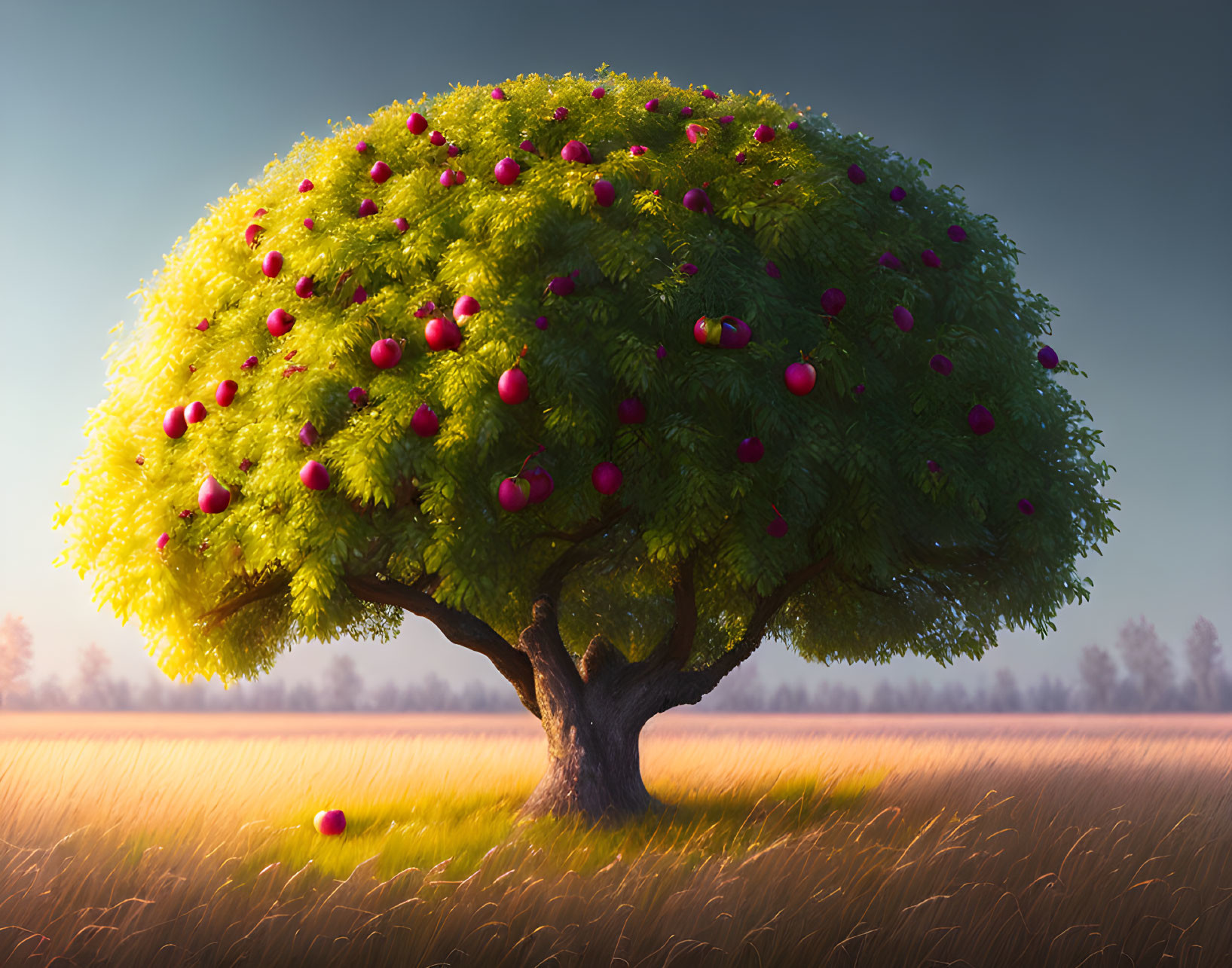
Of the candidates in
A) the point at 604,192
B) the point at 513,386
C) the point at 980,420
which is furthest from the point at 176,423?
the point at 980,420

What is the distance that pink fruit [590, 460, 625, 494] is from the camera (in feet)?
26.0

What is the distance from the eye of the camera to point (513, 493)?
7535 millimetres

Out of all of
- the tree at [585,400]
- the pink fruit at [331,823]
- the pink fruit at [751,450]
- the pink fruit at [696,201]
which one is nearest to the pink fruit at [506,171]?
the tree at [585,400]

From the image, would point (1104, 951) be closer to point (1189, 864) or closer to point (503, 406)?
point (1189, 864)

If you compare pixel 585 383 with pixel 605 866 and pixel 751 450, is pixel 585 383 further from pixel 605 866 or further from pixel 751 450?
pixel 605 866

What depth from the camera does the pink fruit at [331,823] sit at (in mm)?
9820

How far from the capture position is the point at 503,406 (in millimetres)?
7996

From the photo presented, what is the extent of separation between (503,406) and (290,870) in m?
4.58

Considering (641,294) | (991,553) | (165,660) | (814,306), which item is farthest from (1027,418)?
(165,660)

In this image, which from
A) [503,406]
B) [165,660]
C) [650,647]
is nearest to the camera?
[503,406]

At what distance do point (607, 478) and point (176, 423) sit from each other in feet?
14.1

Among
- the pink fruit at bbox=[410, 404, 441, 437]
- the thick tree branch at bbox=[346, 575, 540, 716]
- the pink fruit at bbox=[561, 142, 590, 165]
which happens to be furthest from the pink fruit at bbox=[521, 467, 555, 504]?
the pink fruit at bbox=[561, 142, 590, 165]

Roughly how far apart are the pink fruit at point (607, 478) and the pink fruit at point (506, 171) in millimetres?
3004

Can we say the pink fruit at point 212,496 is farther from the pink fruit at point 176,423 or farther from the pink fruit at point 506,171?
the pink fruit at point 506,171
